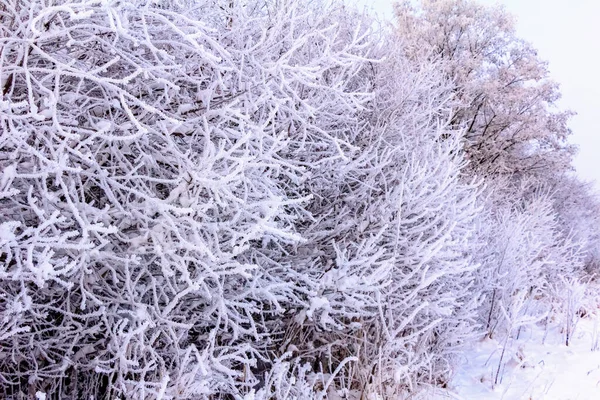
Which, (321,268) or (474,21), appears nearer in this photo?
(321,268)

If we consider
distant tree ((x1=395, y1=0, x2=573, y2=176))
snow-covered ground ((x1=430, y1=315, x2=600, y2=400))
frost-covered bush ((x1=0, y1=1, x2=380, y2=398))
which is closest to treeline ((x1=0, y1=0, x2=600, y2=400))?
frost-covered bush ((x1=0, y1=1, x2=380, y2=398))

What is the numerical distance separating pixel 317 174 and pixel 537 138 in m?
14.2

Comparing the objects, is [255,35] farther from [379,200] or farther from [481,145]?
[481,145]

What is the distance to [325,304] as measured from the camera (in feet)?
17.5

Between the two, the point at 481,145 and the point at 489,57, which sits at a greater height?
the point at 489,57

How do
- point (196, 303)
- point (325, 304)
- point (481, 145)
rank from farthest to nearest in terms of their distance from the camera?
point (481, 145)
point (325, 304)
point (196, 303)

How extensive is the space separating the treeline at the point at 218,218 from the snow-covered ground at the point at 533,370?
Answer: 0.43m

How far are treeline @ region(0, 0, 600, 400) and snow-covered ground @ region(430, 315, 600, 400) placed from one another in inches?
16.8

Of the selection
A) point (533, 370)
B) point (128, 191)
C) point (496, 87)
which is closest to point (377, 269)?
point (128, 191)

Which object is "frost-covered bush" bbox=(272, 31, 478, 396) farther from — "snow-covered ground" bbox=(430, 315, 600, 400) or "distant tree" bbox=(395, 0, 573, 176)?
"distant tree" bbox=(395, 0, 573, 176)

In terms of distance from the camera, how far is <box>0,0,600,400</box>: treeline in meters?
3.36

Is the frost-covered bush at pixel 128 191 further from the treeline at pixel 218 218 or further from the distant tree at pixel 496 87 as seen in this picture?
the distant tree at pixel 496 87

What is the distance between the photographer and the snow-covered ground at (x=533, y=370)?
237 inches

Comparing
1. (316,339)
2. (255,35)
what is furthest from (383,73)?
(316,339)
